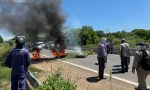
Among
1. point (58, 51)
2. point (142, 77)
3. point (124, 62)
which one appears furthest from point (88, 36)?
point (142, 77)

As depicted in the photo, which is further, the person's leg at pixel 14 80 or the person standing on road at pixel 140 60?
the person standing on road at pixel 140 60

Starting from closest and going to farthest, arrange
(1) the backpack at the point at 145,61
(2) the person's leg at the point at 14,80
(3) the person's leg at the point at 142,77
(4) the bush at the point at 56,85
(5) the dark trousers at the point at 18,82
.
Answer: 1. (4) the bush at the point at 56,85
2. (5) the dark trousers at the point at 18,82
3. (2) the person's leg at the point at 14,80
4. (1) the backpack at the point at 145,61
5. (3) the person's leg at the point at 142,77

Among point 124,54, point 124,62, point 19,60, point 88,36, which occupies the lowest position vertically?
point 124,62

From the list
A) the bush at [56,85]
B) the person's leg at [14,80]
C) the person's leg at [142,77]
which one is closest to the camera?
the bush at [56,85]

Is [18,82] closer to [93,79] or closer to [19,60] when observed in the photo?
[19,60]

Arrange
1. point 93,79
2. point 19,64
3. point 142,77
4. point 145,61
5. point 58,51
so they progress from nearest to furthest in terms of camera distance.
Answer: point 19,64, point 145,61, point 142,77, point 93,79, point 58,51

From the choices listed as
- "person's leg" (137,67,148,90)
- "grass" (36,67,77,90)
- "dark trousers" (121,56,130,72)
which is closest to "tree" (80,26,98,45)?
"dark trousers" (121,56,130,72)

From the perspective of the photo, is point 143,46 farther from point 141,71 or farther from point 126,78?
point 126,78

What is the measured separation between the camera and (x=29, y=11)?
34.6 m

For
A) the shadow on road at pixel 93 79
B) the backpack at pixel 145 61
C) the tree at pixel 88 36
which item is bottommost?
the shadow on road at pixel 93 79

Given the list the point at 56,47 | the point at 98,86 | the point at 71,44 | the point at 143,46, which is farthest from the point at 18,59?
the point at 71,44

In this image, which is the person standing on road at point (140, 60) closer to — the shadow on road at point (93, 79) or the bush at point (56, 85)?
the bush at point (56, 85)

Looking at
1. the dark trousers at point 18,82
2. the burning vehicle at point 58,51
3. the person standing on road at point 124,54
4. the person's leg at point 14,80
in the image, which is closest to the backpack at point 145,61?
the dark trousers at point 18,82

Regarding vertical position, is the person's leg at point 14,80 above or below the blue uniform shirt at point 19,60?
below
